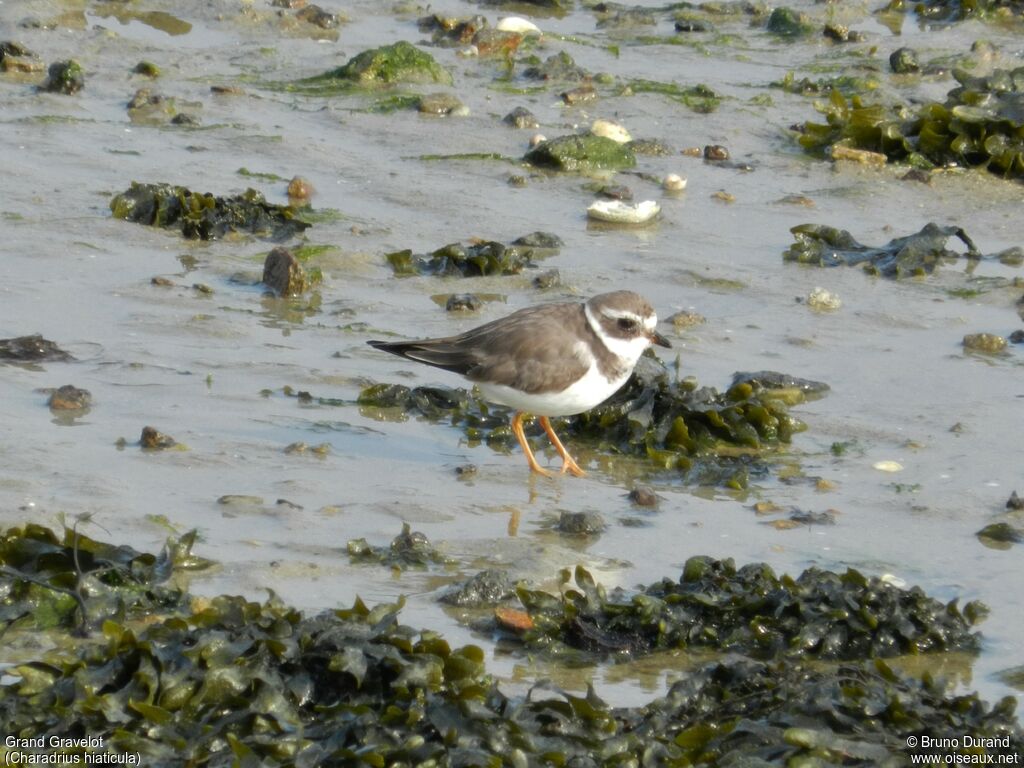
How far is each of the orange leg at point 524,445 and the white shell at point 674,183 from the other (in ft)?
12.2

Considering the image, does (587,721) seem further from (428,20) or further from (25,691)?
(428,20)

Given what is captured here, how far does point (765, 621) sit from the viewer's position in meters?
5.50

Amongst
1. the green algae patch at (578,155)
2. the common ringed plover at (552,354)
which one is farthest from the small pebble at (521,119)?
the common ringed plover at (552,354)

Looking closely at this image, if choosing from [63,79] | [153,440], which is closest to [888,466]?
Answer: [153,440]

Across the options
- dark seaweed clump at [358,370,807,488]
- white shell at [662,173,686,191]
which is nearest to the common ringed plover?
dark seaweed clump at [358,370,807,488]

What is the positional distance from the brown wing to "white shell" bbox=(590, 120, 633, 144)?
4.52m

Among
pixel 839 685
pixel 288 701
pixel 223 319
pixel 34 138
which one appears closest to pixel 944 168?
pixel 223 319

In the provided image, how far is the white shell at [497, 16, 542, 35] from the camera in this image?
563 inches

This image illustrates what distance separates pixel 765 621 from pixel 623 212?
5041mm

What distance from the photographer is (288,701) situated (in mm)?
4527

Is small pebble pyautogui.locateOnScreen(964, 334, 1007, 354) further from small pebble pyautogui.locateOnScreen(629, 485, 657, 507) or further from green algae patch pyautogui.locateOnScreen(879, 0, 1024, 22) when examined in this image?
green algae patch pyautogui.locateOnScreen(879, 0, 1024, 22)

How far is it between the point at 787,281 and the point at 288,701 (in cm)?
563

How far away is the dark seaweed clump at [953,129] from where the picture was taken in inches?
444

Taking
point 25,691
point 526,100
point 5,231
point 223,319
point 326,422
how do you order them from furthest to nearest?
1. point 526,100
2. point 5,231
3. point 223,319
4. point 326,422
5. point 25,691
